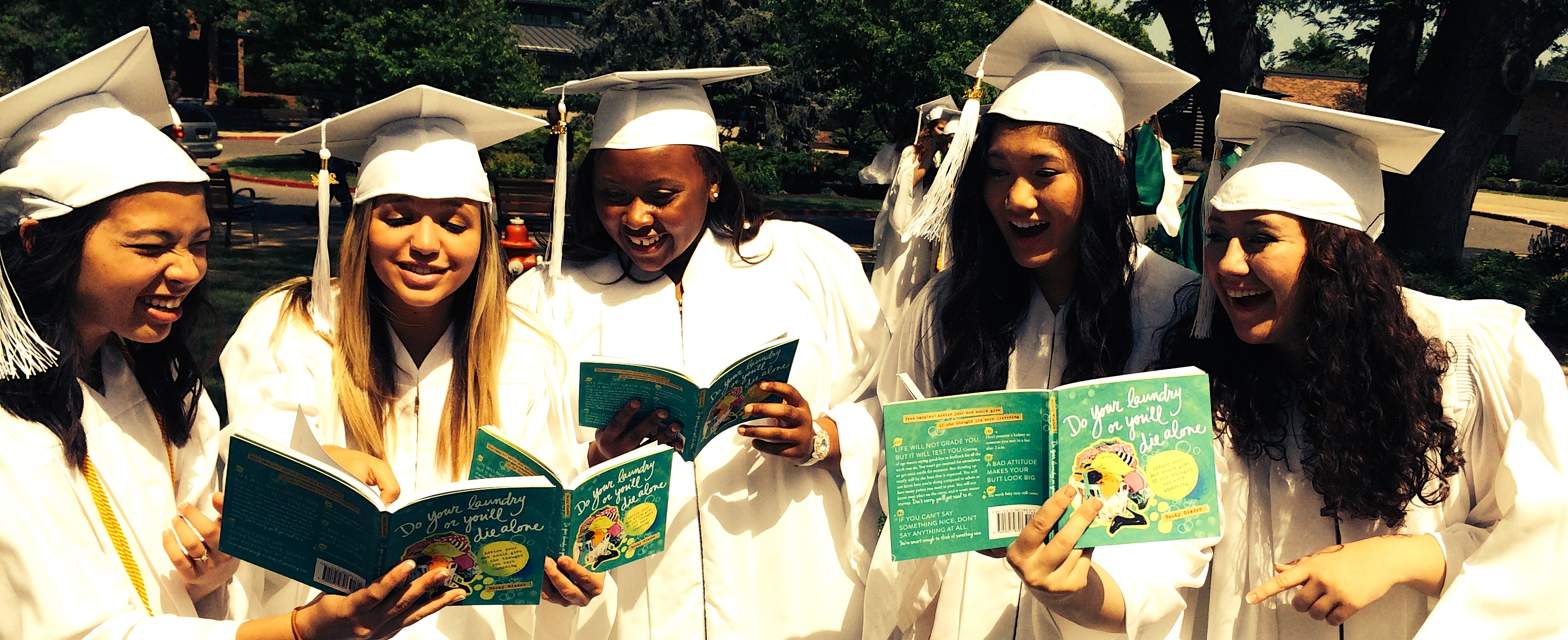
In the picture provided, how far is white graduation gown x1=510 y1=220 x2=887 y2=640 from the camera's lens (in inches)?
120

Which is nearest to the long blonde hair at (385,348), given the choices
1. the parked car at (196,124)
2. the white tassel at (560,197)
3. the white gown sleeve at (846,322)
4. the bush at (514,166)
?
the white tassel at (560,197)

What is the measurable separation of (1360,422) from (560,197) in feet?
6.71

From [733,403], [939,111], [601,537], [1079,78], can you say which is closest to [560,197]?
[733,403]

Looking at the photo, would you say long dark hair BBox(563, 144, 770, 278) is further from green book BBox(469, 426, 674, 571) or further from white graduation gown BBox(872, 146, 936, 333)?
white graduation gown BBox(872, 146, 936, 333)

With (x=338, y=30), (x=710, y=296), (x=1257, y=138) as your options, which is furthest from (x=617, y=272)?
(x=338, y=30)

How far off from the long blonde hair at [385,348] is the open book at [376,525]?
486 millimetres

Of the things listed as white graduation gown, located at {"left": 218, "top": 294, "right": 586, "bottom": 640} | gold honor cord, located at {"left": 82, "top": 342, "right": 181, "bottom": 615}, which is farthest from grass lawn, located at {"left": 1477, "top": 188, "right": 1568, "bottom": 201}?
gold honor cord, located at {"left": 82, "top": 342, "right": 181, "bottom": 615}

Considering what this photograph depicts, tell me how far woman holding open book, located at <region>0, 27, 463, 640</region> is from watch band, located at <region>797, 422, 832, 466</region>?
1.09 metres

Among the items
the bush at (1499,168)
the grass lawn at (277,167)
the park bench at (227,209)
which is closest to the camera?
the park bench at (227,209)

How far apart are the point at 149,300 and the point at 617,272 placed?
1.23 meters

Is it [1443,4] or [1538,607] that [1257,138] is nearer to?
[1538,607]

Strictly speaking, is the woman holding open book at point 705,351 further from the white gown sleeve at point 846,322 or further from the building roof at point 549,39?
the building roof at point 549,39

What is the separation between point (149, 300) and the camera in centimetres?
230

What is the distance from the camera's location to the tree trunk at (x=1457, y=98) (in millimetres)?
9234
